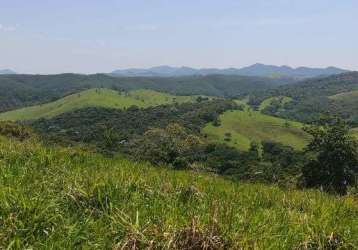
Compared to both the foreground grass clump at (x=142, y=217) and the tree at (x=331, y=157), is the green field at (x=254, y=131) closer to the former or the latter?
the tree at (x=331, y=157)

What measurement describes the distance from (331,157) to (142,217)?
1836 inches

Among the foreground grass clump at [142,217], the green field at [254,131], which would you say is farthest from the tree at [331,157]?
the green field at [254,131]

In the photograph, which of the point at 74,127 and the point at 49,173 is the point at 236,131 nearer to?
the point at 74,127

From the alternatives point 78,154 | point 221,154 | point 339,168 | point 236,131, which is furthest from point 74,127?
point 78,154

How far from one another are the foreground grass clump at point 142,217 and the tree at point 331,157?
40842 millimetres

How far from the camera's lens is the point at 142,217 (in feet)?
17.3

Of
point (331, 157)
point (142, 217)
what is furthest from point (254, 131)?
point (142, 217)

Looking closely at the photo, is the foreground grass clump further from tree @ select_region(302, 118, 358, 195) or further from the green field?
the green field

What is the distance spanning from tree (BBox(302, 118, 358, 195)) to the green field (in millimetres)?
95089

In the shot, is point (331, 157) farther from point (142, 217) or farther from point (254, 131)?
point (254, 131)

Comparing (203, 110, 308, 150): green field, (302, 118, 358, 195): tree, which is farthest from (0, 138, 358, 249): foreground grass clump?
(203, 110, 308, 150): green field

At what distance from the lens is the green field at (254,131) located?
527ft

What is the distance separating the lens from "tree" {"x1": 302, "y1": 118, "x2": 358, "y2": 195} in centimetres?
4709

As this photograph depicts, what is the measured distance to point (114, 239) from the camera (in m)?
4.71
